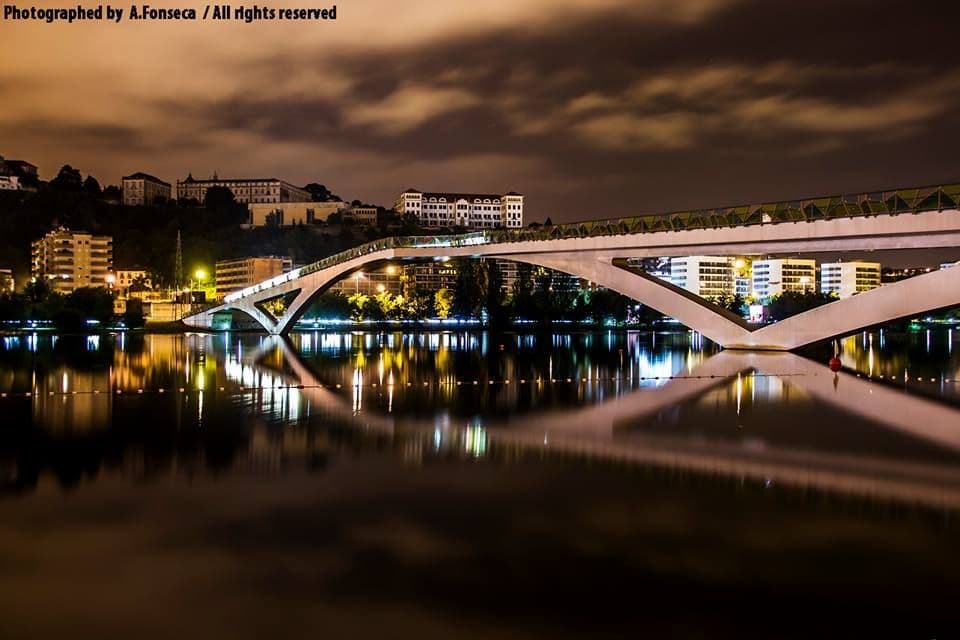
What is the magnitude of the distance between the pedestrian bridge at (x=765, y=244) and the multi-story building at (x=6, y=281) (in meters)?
90.0

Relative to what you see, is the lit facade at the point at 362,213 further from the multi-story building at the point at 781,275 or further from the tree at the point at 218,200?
the multi-story building at the point at 781,275

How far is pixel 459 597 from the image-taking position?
6066 mm

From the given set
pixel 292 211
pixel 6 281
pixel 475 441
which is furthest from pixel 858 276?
pixel 475 441

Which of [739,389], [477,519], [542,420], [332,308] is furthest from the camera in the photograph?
[332,308]

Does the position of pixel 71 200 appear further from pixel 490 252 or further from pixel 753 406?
pixel 753 406

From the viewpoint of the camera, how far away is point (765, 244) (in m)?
33.4

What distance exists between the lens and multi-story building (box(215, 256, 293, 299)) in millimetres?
123938

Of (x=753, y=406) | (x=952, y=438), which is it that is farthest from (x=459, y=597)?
(x=753, y=406)

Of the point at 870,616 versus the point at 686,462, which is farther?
the point at 686,462

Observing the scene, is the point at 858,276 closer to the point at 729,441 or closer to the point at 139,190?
the point at 139,190

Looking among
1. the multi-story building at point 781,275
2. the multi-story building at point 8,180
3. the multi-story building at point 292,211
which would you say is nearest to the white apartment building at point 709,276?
the multi-story building at point 781,275

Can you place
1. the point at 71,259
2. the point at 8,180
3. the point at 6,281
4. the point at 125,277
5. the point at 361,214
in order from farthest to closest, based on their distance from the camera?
the point at 361,214 < the point at 8,180 < the point at 71,259 < the point at 125,277 < the point at 6,281

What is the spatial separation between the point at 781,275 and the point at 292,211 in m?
94.8

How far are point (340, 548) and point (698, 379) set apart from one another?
17.9 meters
